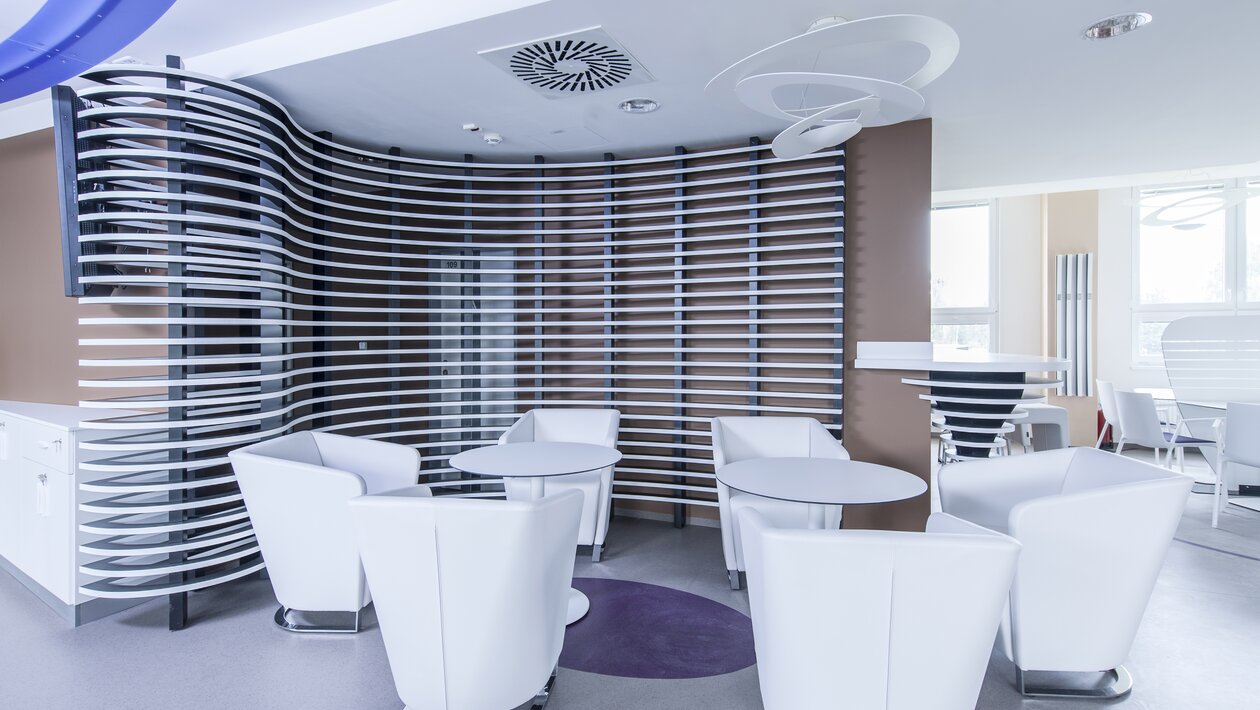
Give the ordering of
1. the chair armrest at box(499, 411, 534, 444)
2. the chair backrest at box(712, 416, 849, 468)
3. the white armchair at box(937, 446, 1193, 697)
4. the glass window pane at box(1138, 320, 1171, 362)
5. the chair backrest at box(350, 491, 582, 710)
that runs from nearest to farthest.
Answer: the chair backrest at box(350, 491, 582, 710) < the white armchair at box(937, 446, 1193, 697) < the chair backrest at box(712, 416, 849, 468) < the chair armrest at box(499, 411, 534, 444) < the glass window pane at box(1138, 320, 1171, 362)

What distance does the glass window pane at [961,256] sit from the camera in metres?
9.34

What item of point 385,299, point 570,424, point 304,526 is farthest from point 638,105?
point 304,526

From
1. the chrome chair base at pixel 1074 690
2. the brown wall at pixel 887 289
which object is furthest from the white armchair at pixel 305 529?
the brown wall at pixel 887 289

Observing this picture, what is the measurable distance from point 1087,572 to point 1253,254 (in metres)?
8.55

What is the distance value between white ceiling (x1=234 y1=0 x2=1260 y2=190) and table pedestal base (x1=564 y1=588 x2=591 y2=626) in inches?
112

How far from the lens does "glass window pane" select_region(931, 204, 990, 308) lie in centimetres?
934

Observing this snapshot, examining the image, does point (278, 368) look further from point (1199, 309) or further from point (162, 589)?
point (1199, 309)

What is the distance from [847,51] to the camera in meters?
3.23

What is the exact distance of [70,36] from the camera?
5.14ft

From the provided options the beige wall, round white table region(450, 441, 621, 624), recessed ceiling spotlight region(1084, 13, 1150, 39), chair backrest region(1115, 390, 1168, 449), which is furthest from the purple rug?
the beige wall

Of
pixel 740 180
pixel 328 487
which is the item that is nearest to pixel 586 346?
pixel 740 180

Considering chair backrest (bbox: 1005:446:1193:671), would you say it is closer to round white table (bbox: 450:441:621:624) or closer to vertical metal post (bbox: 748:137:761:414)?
round white table (bbox: 450:441:621:624)

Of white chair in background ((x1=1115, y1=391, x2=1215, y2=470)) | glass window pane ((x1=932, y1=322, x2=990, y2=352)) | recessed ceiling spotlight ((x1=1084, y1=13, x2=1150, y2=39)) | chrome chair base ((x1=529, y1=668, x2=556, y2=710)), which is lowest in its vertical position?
chrome chair base ((x1=529, y1=668, x2=556, y2=710))

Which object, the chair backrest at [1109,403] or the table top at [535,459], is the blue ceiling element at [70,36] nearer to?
the table top at [535,459]
